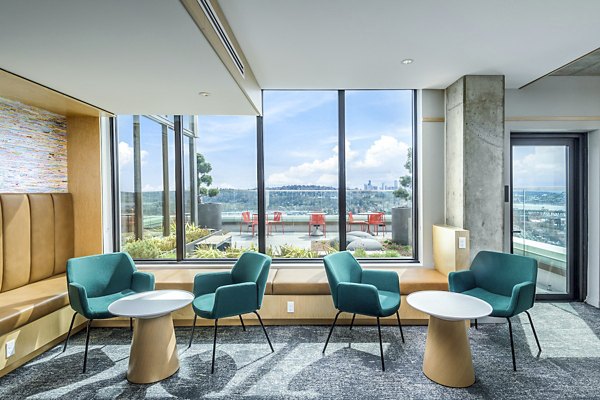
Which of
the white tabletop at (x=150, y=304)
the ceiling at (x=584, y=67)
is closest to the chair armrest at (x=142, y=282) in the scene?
the white tabletop at (x=150, y=304)

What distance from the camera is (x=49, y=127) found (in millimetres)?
3818

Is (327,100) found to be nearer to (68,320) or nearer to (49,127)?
(49,127)

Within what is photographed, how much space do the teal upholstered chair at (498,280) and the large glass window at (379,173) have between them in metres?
1.07

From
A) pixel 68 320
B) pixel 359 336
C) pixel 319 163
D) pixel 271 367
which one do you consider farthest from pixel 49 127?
pixel 359 336

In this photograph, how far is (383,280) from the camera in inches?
133

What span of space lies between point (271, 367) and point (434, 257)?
7.97ft

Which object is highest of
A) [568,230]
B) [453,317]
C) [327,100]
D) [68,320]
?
[327,100]

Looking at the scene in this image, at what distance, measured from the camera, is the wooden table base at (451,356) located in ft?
8.20

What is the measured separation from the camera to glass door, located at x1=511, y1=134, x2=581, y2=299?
167 inches

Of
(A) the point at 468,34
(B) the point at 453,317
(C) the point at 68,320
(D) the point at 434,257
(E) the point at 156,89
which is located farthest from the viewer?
(D) the point at 434,257

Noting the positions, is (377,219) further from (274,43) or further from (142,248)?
(142,248)

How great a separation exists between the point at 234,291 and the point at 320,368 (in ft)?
3.21

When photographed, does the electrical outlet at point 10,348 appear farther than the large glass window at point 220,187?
No

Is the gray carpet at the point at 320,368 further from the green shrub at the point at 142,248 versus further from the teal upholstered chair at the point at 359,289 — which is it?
the green shrub at the point at 142,248
